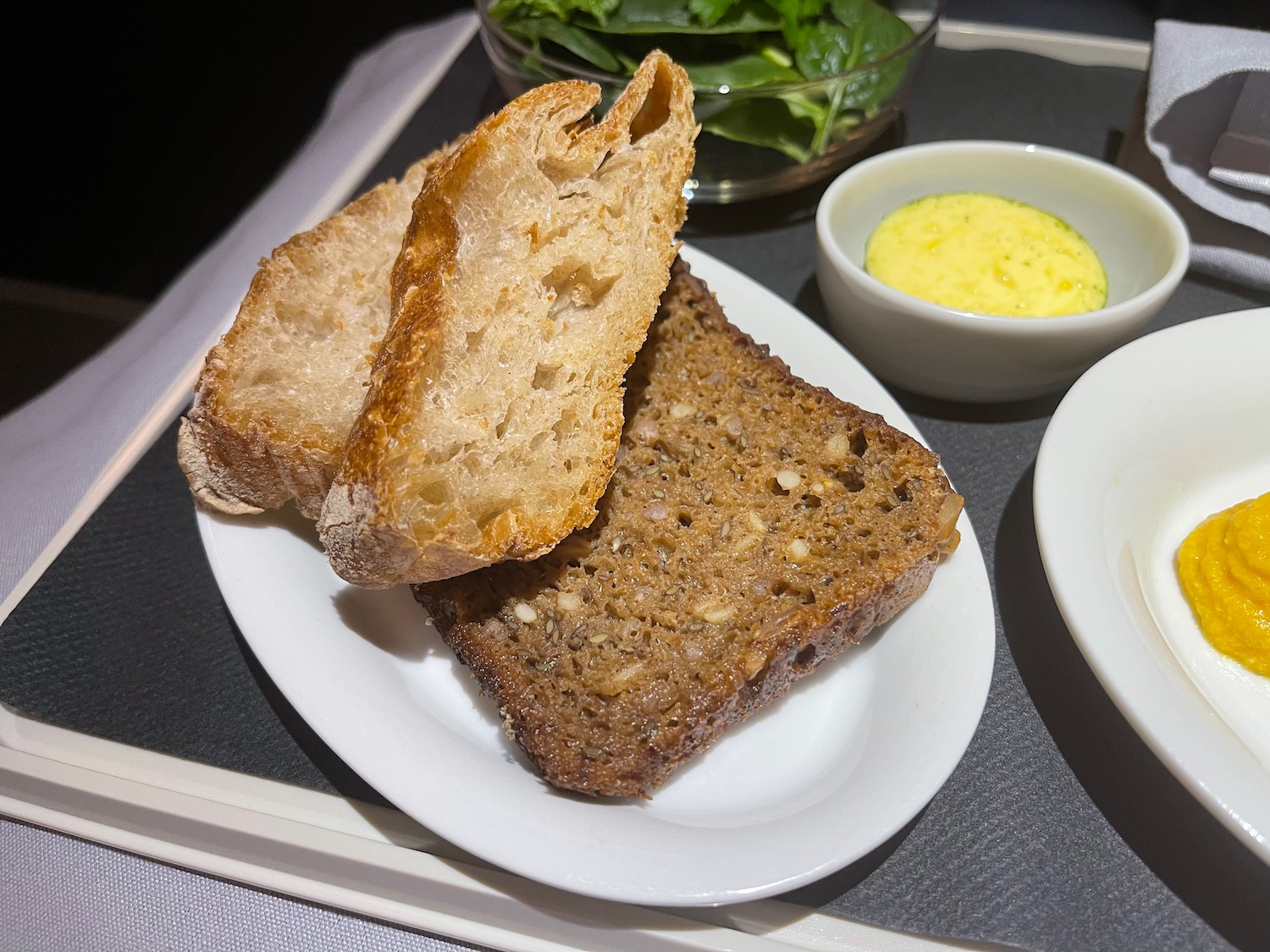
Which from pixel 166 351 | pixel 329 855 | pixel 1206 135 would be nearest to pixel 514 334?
pixel 329 855

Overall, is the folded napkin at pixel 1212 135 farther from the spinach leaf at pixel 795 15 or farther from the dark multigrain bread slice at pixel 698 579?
the dark multigrain bread slice at pixel 698 579

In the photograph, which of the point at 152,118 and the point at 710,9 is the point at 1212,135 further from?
the point at 152,118

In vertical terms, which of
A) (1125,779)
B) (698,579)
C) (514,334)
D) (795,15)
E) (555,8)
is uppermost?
(555,8)

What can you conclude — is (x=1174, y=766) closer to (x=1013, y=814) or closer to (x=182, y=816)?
(x=1013, y=814)

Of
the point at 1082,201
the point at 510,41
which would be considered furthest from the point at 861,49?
the point at 510,41

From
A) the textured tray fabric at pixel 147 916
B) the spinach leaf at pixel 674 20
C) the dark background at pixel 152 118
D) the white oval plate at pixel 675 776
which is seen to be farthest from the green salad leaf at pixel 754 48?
the textured tray fabric at pixel 147 916

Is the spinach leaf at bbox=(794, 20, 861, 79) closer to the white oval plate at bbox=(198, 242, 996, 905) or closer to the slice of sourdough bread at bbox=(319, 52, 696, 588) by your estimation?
the slice of sourdough bread at bbox=(319, 52, 696, 588)

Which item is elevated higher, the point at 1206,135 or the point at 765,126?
the point at 765,126
